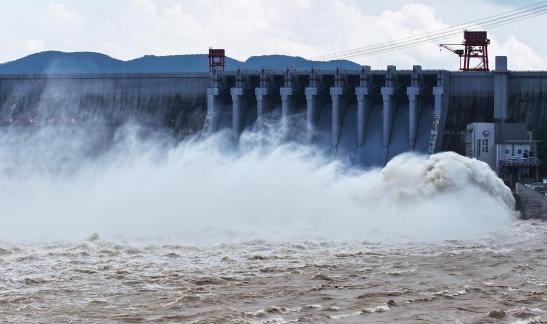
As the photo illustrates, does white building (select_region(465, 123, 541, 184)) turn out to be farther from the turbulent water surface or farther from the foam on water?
the turbulent water surface

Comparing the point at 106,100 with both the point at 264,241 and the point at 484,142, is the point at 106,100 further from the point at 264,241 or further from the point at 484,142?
the point at 264,241

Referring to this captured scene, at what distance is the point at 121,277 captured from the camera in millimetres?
28375

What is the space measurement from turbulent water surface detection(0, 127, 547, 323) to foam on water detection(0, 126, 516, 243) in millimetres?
127

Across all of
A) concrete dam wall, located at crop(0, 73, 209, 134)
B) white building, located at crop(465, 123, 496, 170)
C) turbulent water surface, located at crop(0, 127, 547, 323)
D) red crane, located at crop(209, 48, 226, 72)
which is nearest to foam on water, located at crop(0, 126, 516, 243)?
turbulent water surface, located at crop(0, 127, 547, 323)

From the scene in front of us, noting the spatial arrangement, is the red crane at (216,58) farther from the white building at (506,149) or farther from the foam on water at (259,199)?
the white building at (506,149)

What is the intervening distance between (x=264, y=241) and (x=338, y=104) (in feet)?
96.8

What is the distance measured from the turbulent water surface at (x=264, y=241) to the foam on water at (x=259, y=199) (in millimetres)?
127

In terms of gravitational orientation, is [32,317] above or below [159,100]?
below

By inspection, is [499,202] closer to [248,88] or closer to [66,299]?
[248,88]

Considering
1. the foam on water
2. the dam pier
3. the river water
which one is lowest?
the river water

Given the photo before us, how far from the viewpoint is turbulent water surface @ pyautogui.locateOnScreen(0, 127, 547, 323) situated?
24.8 m

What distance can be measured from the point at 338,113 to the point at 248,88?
857cm

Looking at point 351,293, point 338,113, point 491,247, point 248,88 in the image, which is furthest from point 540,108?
point 351,293

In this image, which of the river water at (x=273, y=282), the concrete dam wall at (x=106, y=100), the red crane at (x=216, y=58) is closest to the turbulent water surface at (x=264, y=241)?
the river water at (x=273, y=282)
